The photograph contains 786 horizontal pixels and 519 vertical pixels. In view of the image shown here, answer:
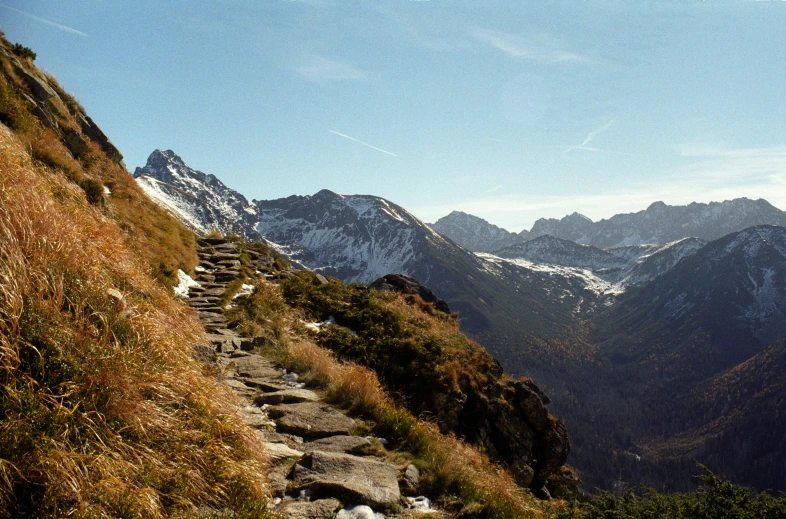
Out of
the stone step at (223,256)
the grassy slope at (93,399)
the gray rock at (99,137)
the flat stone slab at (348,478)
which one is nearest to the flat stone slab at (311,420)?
the flat stone slab at (348,478)

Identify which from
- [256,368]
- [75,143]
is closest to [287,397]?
[256,368]

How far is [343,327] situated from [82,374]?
45.0 ft

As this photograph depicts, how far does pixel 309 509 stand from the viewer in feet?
17.6

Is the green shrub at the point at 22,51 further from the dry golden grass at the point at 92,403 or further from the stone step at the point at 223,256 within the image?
the dry golden grass at the point at 92,403

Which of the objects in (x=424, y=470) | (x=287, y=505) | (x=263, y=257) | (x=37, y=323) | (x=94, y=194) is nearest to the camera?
(x=37, y=323)

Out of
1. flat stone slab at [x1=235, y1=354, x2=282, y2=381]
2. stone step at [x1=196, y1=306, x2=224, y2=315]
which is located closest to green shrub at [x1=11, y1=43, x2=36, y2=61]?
stone step at [x1=196, y1=306, x2=224, y2=315]

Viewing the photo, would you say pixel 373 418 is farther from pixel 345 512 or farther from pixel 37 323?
pixel 37 323

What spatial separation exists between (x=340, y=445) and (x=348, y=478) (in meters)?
1.37

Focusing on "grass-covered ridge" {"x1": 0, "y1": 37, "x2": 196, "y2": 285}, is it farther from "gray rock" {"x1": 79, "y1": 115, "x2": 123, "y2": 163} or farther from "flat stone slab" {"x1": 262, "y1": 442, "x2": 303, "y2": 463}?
"flat stone slab" {"x1": 262, "y1": 442, "x2": 303, "y2": 463}

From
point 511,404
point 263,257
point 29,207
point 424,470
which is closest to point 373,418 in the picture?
point 424,470

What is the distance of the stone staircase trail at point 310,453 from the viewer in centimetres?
573

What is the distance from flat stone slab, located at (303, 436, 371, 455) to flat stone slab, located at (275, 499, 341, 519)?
1.69 meters

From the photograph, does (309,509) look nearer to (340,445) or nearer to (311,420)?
(340,445)

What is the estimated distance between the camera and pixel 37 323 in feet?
15.9
